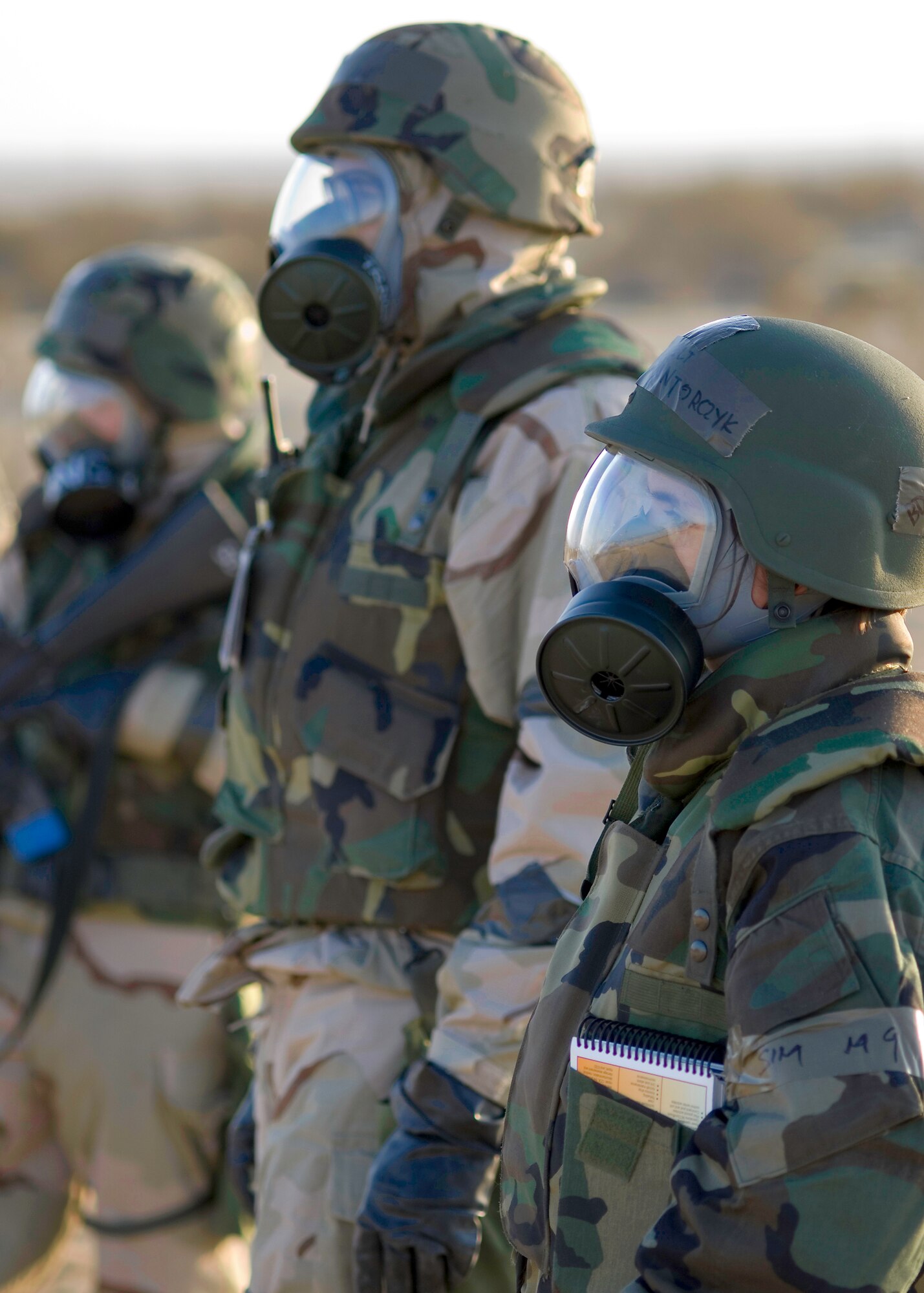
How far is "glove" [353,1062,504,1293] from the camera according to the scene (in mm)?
2664

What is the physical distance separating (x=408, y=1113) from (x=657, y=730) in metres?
1.10

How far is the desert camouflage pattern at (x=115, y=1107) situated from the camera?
15.1 feet

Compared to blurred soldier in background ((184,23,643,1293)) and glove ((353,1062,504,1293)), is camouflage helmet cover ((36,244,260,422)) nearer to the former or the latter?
blurred soldier in background ((184,23,643,1293))

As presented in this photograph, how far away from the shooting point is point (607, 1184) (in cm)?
183

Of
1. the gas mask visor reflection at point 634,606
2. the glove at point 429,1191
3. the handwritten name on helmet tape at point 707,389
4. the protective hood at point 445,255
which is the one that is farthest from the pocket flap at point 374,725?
the handwritten name on helmet tape at point 707,389

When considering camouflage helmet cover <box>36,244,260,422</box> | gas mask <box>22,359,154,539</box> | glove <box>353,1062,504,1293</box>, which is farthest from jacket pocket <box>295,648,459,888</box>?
camouflage helmet cover <box>36,244,260,422</box>

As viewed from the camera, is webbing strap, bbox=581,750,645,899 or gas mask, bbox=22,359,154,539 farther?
gas mask, bbox=22,359,154,539

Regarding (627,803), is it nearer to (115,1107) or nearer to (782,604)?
(782,604)

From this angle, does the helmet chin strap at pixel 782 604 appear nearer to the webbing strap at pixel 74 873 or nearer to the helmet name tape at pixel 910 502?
the helmet name tape at pixel 910 502

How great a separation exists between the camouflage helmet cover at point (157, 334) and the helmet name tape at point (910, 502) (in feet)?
11.6

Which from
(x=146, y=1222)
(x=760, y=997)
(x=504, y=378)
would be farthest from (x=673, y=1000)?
(x=146, y=1222)

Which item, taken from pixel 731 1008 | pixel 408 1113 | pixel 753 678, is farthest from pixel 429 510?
pixel 731 1008

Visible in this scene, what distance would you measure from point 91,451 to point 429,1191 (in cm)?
298

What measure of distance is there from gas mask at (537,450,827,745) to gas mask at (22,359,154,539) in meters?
3.26
